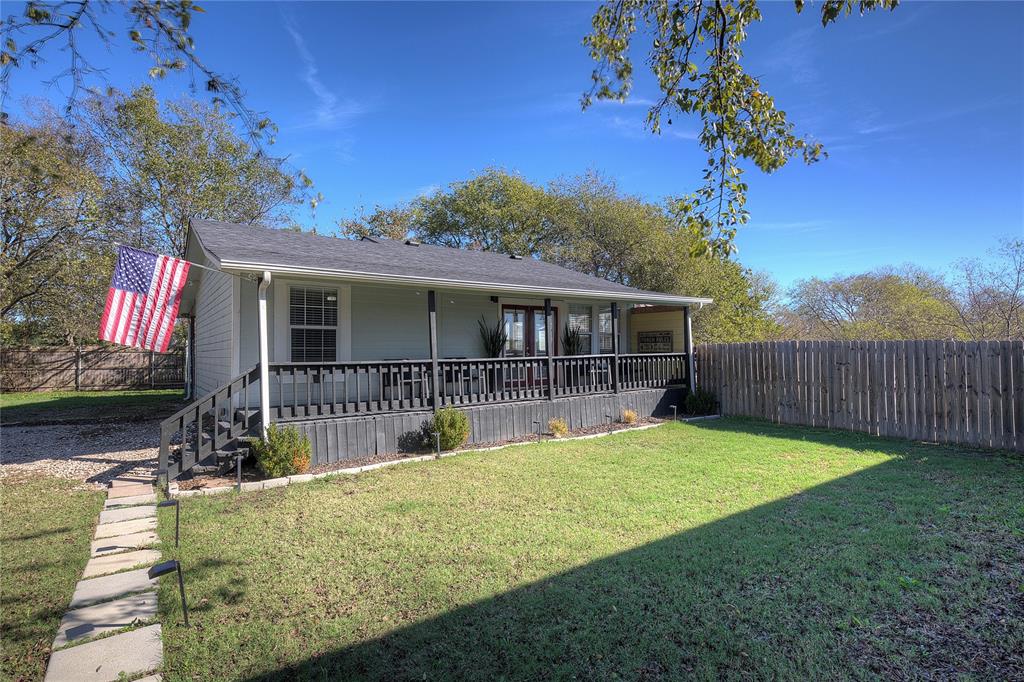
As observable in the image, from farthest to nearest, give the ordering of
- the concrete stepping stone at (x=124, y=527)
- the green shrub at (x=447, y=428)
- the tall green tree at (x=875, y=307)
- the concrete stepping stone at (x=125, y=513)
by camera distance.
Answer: the tall green tree at (x=875, y=307), the green shrub at (x=447, y=428), the concrete stepping stone at (x=125, y=513), the concrete stepping stone at (x=124, y=527)

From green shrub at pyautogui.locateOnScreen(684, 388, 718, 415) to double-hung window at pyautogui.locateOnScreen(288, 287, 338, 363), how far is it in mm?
7815

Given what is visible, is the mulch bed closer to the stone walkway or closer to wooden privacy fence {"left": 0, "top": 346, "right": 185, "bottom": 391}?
the stone walkway

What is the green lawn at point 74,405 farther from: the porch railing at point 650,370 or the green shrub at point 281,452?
the porch railing at point 650,370

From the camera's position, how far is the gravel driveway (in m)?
6.65

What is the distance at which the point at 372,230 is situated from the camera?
28312 mm

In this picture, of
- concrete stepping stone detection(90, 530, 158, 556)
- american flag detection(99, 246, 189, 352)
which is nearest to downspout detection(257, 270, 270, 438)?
american flag detection(99, 246, 189, 352)

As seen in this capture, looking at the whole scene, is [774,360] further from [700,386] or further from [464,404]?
[464,404]

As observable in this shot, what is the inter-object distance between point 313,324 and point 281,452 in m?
2.99

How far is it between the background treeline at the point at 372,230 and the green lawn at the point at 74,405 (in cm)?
248

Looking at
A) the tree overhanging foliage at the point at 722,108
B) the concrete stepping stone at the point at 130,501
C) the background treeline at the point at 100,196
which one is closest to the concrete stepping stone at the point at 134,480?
the concrete stepping stone at the point at 130,501

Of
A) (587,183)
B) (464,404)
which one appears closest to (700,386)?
(464,404)

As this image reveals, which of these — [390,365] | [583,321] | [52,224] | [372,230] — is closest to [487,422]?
[390,365]

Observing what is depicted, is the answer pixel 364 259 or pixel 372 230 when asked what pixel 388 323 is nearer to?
pixel 364 259

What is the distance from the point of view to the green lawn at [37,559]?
8.61 feet
